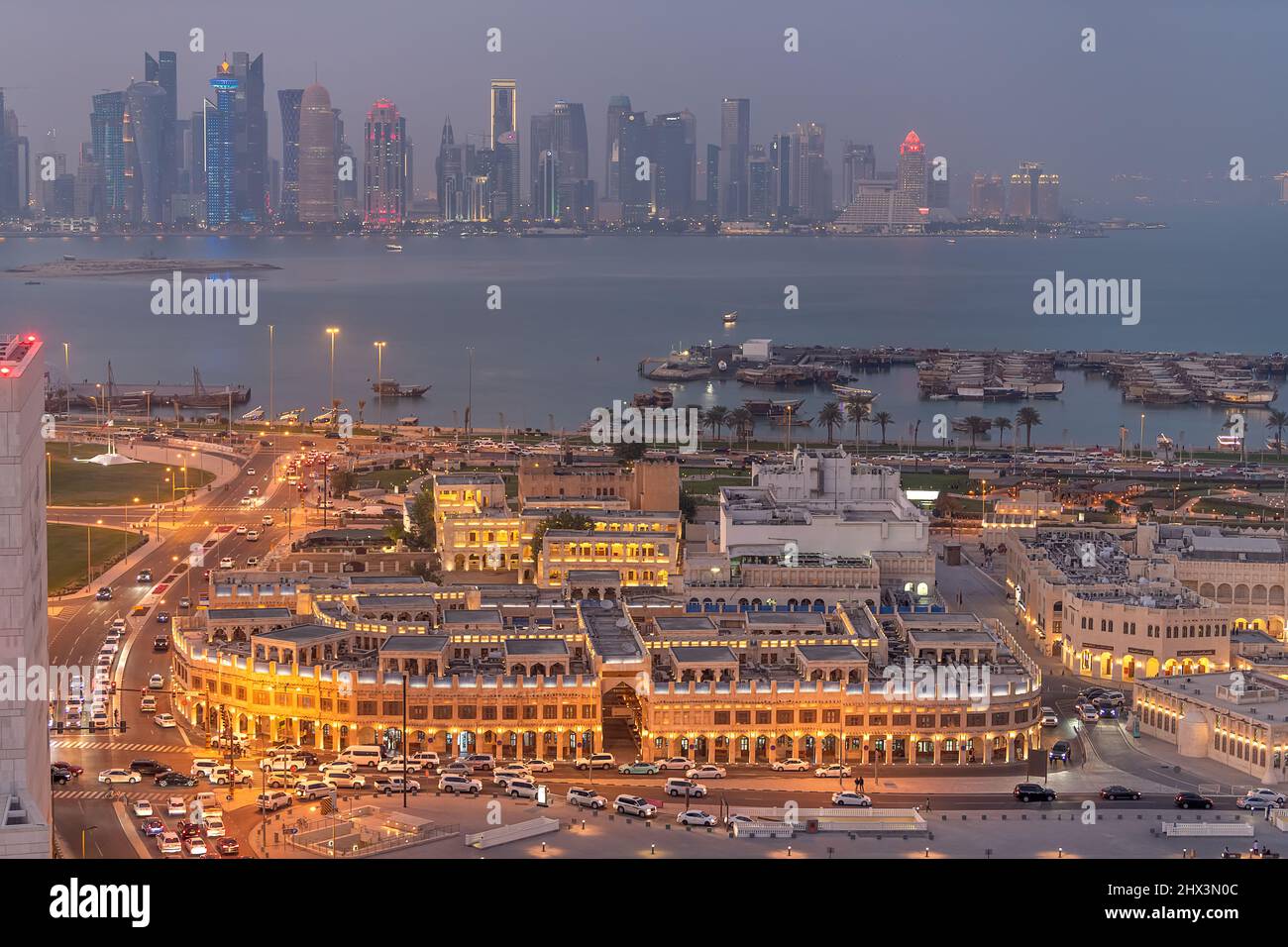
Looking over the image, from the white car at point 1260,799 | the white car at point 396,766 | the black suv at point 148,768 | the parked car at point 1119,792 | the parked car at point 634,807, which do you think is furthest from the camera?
the white car at point 396,766

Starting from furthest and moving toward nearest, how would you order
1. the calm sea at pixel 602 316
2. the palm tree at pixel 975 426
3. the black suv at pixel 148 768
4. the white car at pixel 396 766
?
the calm sea at pixel 602 316
the palm tree at pixel 975 426
the white car at pixel 396 766
the black suv at pixel 148 768

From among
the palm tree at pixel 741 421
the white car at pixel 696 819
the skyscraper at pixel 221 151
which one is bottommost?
the white car at pixel 696 819

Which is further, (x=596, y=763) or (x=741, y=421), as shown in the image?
(x=741, y=421)

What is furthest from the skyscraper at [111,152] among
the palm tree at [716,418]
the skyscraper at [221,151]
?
the palm tree at [716,418]

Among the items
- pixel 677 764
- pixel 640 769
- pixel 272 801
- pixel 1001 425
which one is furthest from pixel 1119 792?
pixel 1001 425

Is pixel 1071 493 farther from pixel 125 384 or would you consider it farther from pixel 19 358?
pixel 125 384

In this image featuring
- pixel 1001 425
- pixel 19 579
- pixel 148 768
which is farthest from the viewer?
pixel 1001 425

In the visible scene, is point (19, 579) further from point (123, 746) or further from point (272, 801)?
point (123, 746)

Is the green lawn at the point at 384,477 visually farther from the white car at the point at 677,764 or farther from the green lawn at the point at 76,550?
the white car at the point at 677,764
